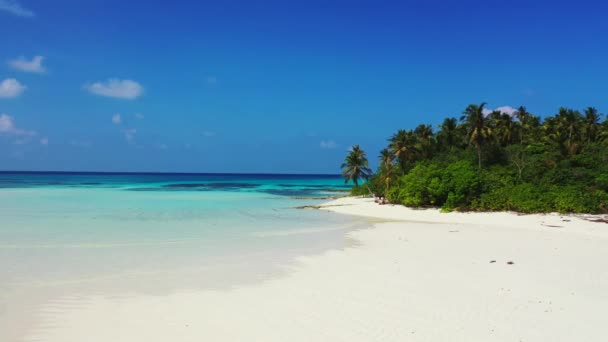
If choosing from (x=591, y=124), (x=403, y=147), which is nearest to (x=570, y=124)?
(x=591, y=124)

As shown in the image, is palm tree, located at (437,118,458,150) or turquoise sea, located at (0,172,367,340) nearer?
turquoise sea, located at (0,172,367,340)

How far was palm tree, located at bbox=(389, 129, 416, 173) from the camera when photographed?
160ft

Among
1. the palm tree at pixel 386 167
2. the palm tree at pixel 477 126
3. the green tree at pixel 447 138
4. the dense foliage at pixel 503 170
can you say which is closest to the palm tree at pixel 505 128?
the dense foliage at pixel 503 170

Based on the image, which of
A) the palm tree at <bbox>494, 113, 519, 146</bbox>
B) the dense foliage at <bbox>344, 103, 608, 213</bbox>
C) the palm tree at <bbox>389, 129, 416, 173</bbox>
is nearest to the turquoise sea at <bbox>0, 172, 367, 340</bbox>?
the dense foliage at <bbox>344, 103, 608, 213</bbox>

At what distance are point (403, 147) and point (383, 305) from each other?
40417 mm

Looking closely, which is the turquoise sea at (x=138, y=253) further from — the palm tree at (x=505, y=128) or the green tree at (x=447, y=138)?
the palm tree at (x=505, y=128)

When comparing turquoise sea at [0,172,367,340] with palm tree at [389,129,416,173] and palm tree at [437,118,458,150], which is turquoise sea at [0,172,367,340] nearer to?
palm tree at [389,129,416,173]

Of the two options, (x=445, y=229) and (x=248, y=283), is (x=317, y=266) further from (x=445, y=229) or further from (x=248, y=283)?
(x=445, y=229)

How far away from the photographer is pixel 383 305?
9969 millimetres

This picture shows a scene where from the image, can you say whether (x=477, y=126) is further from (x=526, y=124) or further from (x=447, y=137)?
(x=526, y=124)

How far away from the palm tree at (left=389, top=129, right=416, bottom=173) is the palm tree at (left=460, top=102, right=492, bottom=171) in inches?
264

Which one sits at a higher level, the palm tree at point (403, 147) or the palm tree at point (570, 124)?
the palm tree at point (570, 124)

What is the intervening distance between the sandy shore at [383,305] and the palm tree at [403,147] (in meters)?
32.4

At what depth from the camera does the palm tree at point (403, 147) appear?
48.7m
